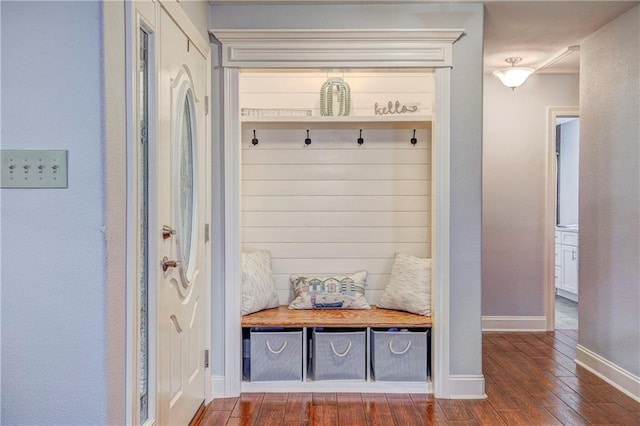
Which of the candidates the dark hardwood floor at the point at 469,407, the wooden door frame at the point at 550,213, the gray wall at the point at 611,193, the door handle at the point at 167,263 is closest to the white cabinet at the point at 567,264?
the wooden door frame at the point at 550,213

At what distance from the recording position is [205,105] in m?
2.89

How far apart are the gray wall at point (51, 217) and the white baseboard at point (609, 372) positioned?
3073 mm

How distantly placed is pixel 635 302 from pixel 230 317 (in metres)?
2.49

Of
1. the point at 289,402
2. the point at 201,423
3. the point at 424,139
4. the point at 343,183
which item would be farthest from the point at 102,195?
the point at 424,139

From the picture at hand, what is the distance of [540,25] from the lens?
334 centimetres

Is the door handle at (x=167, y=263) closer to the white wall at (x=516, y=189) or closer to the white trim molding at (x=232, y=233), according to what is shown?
the white trim molding at (x=232, y=233)

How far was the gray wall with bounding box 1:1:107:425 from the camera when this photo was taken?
1.56 metres

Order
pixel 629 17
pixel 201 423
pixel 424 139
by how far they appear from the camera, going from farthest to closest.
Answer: pixel 424 139, pixel 629 17, pixel 201 423

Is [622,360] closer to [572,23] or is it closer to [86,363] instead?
[572,23]

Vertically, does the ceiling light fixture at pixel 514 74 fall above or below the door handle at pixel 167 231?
above

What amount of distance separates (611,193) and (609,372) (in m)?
1.18

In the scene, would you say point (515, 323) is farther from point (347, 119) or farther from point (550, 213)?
point (347, 119)

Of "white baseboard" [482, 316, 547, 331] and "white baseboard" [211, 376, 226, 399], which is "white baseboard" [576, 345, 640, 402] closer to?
"white baseboard" [482, 316, 547, 331]

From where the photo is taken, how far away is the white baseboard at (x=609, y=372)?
3.03 m
